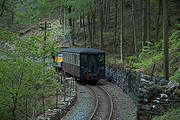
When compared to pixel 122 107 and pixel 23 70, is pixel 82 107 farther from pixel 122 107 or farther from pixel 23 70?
pixel 23 70

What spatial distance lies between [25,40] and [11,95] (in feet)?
7.25

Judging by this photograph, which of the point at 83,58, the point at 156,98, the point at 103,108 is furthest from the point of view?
the point at 83,58

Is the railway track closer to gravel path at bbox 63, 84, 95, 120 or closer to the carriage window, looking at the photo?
gravel path at bbox 63, 84, 95, 120

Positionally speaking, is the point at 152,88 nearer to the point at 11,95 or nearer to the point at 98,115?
the point at 98,115

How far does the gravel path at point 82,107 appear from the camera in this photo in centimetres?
926

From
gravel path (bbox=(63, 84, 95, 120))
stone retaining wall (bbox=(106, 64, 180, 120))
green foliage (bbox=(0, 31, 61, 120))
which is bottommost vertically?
gravel path (bbox=(63, 84, 95, 120))

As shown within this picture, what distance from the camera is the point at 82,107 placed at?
10.6m

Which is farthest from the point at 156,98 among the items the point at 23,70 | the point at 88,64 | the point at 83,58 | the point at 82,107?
the point at 83,58

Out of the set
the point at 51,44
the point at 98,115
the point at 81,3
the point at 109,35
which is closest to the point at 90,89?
the point at 98,115

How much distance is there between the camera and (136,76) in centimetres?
1123

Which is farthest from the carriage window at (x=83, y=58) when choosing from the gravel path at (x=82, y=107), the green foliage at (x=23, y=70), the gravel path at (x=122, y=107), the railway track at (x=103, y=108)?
the green foliage at (x=23, y=70)

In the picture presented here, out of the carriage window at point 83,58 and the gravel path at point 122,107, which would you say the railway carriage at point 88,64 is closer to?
the carriage window at point 83,58

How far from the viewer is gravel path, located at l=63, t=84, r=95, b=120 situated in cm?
926

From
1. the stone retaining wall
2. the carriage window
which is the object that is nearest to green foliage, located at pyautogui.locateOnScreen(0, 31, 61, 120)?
the stone retaining wall
